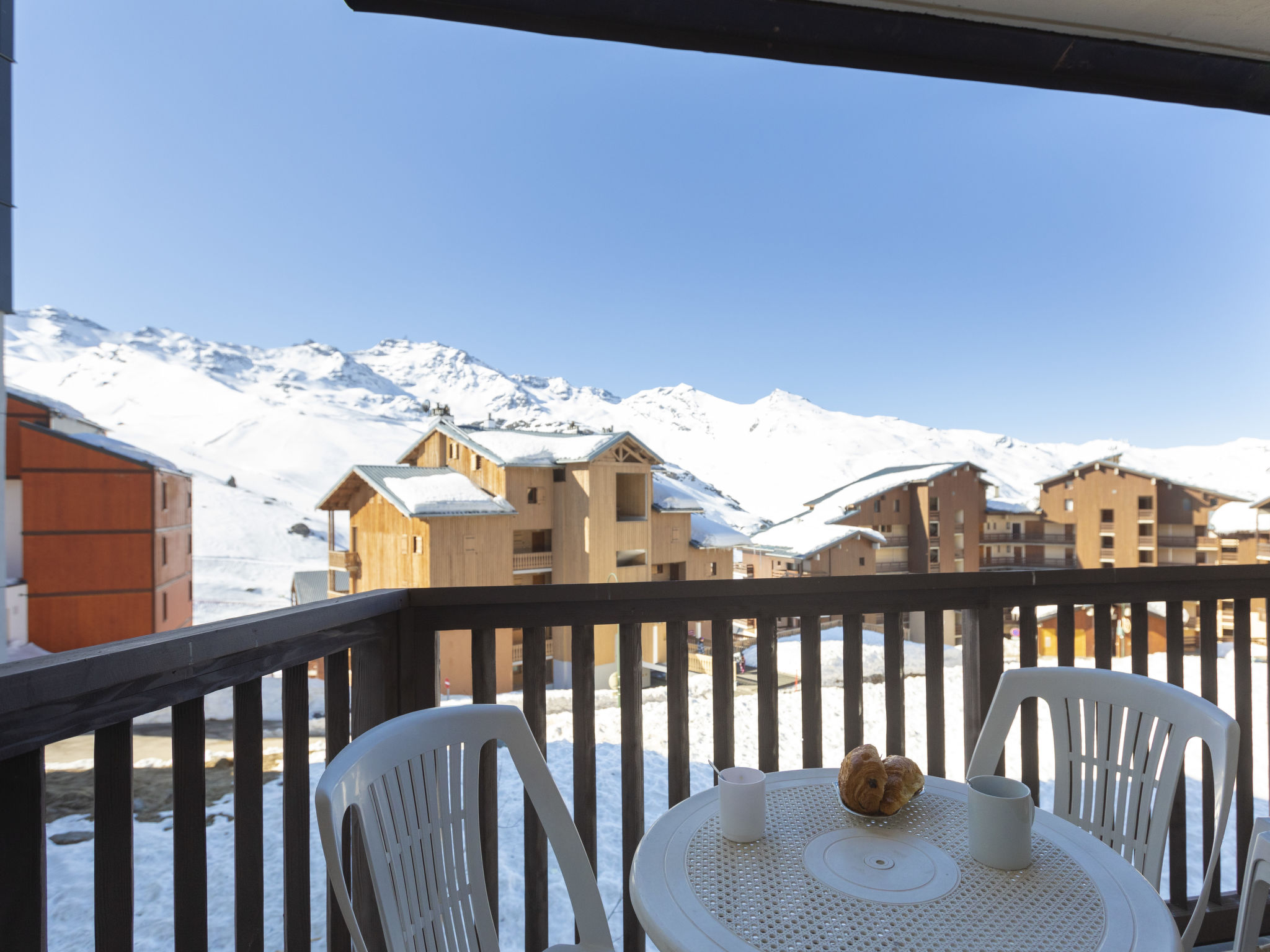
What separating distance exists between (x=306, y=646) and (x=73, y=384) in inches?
505

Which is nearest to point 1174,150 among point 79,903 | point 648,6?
point 648,6

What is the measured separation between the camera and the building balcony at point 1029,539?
36.8ft

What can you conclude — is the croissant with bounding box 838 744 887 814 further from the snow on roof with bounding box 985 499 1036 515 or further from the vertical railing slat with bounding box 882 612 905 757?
the snow on roof with bounding box 985 499 1036 515

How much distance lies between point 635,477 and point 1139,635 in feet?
27.6

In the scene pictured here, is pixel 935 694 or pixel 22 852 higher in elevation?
pixel 22 852

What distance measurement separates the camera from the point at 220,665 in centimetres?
85

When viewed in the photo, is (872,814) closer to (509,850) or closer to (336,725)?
(336,725)

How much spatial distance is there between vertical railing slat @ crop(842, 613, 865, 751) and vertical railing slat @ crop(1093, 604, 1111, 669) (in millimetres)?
597

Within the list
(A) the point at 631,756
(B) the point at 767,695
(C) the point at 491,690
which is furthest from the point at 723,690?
(C) the point at 491,690

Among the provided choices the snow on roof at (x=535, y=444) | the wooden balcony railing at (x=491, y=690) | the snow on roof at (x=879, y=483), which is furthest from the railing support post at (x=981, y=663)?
the snow on roof at (x=879, y=483)

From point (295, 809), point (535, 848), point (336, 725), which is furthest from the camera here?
point (535, 848)

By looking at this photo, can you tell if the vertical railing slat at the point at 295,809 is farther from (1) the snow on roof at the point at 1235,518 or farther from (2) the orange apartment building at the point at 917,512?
(1) the snow on roof at the point at 1235,518

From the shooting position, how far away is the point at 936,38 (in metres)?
1.44

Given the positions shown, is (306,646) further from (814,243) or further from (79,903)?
(814,243)
